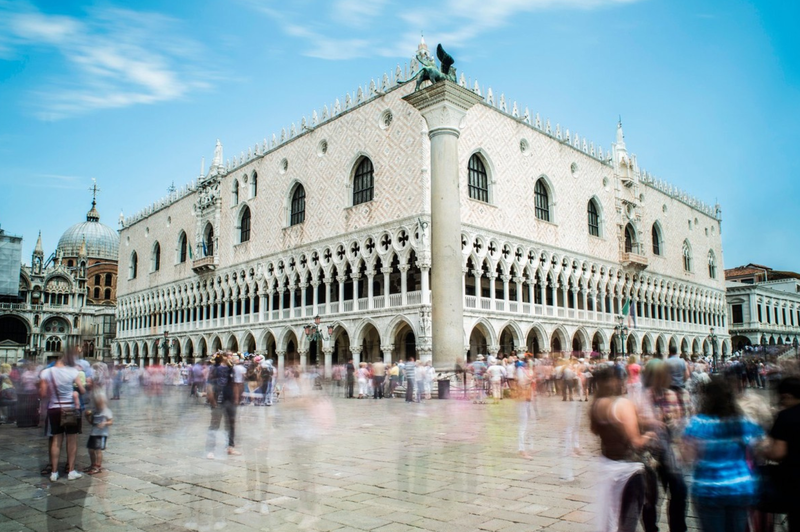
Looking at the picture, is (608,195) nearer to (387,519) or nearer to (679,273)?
(679,273)

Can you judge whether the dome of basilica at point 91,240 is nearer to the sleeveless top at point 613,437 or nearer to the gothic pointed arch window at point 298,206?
the gothic pointed arch window at point 298,206

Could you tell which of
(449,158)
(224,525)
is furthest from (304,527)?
(449,158)

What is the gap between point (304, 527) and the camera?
5012mm

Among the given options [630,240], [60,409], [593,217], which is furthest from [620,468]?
[630,240]

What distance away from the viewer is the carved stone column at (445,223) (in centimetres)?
1778

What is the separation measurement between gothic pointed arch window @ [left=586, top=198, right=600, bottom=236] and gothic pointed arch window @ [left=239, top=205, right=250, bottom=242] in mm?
19970

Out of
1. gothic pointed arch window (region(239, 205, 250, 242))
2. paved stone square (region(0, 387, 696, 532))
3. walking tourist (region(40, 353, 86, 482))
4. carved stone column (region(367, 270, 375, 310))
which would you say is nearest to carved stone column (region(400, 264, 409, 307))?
carved stone column (region(367, 270, 375, 310))

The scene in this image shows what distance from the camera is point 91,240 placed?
266 feet

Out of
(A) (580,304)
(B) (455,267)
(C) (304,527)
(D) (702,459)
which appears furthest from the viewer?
(A) (580,304)

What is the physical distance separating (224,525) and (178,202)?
4449cm

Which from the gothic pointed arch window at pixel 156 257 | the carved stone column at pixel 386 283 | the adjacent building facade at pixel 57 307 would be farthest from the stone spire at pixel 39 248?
the carved stone column at pixel 386 283

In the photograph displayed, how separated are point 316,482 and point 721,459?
421 centimetres

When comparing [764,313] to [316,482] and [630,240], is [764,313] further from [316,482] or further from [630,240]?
[316,482]

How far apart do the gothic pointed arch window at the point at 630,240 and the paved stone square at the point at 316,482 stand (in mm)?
31497
